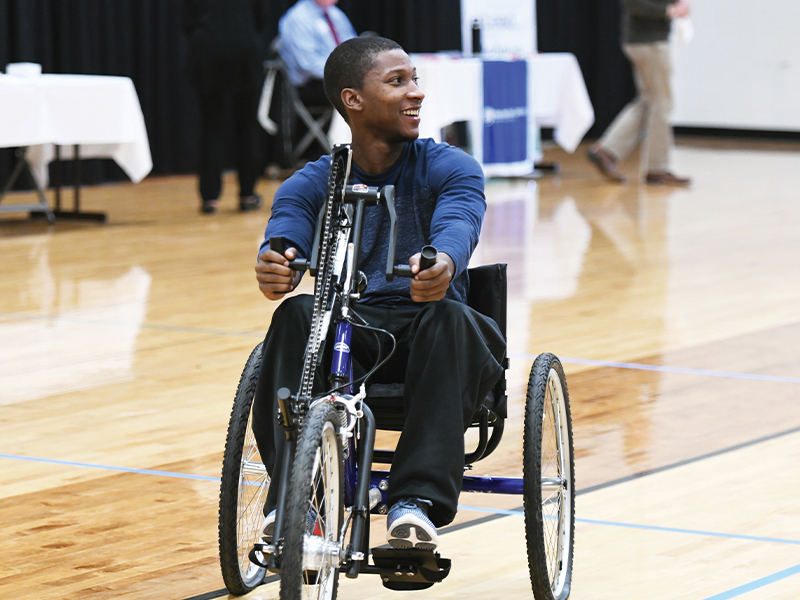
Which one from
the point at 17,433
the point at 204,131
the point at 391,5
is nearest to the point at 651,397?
the point at 17,433

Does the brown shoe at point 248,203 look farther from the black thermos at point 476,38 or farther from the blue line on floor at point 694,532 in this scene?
the blue line on floor at point 694,532

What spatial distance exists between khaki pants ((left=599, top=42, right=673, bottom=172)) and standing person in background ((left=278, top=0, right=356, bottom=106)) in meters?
1.98

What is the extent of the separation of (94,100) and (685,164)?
230 inches

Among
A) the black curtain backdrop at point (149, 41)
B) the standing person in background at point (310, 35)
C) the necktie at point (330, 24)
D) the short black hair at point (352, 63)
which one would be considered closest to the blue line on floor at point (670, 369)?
the short black hair at point (352, 63)

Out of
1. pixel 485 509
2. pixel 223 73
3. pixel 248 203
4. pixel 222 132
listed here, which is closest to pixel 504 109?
pixel 248 203

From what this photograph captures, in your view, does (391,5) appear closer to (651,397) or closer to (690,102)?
(690,102)

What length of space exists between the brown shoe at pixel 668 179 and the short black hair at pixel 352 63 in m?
7.75

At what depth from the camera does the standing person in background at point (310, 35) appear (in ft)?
29.7

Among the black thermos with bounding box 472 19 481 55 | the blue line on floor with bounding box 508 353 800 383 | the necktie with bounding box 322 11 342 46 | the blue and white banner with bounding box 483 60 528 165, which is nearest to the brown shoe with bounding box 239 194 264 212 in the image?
the necktie with bounding box 322 11 342 46

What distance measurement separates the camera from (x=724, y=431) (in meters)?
3.55

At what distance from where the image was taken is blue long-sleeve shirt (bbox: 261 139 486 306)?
2.29 m

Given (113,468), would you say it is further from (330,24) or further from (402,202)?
(330,24)

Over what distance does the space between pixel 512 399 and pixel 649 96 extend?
6.12 meters

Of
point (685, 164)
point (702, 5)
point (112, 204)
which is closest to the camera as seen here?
point (112, 204)
